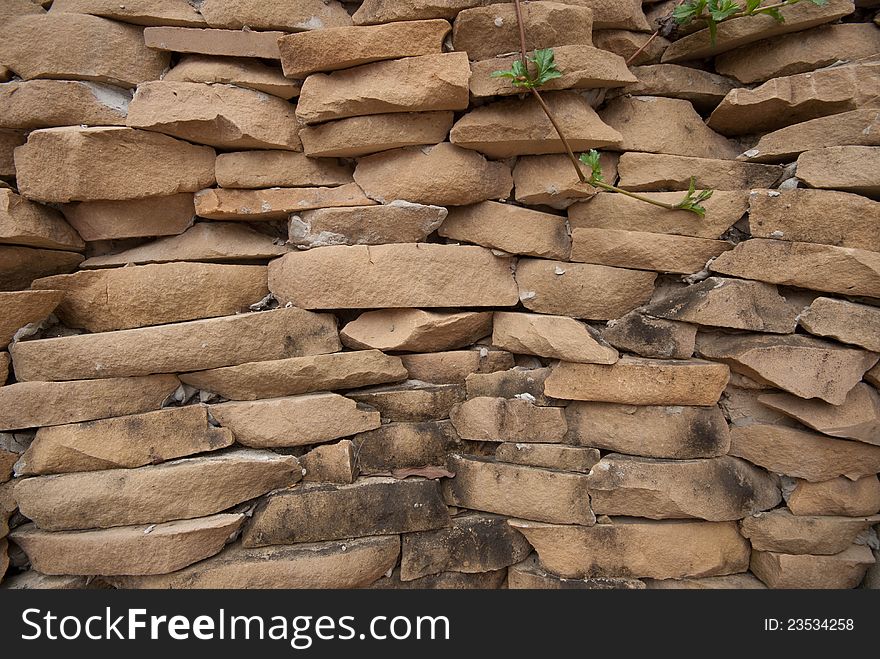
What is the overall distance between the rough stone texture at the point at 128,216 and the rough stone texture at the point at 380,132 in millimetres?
587

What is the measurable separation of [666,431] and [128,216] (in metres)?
2.19

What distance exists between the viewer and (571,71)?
1.85 m

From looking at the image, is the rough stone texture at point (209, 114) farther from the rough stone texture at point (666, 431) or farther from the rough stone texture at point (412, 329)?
the rough stone texture at point (666, 431)

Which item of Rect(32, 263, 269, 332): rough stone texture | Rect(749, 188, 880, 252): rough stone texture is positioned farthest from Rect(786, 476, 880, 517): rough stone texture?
Rect(32, 263, 269, 332): rough stone texture

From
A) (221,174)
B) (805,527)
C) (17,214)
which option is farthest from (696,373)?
(17,214)

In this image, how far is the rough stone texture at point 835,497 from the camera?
1943 millimetres

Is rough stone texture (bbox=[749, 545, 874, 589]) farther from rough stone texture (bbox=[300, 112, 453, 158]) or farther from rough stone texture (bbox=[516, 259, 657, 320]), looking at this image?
rough stone texture (bbox=[300, 112, 453, 158])

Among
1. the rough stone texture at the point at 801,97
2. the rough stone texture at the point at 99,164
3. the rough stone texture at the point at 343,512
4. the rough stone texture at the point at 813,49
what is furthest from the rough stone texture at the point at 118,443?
the rough stone texture at the point at 813,49

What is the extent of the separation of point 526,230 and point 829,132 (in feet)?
3.66

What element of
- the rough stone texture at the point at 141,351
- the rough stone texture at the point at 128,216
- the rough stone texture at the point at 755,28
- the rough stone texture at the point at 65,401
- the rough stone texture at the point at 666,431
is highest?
the rough stone texture at the point at 755,28

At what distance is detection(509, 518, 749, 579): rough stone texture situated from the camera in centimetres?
196

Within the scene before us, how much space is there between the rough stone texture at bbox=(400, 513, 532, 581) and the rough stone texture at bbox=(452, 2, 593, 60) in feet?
5.84

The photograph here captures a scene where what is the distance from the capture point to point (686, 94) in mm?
2082

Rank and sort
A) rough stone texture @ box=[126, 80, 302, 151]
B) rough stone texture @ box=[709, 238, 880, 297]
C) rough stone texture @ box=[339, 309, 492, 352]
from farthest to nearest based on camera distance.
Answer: rough stone texture @ box=[339, 309, 492, 352] → rough stone texture @ box=[126, 80, 302, 151] → rough stone texture @ box=[709, 238, 880, 297]
